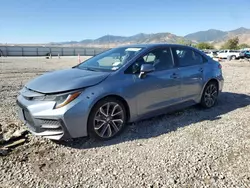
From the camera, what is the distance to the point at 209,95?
565 cm

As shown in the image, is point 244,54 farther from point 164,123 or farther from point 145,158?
point 145,158

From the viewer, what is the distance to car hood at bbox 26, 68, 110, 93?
3.45 metres

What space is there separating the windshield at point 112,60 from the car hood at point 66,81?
1.10ft

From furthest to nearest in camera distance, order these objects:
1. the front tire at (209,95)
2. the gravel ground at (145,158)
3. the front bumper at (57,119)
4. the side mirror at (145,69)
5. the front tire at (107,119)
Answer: the front tire at (209,95) < the side mirror at (145,69) < the front tire at (107,119) < the front bumper at (57,119) < the gravel ground at (145,158)

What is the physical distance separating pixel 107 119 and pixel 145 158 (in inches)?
36.2

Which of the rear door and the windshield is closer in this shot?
the windshield

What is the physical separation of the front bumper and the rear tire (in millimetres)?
3237

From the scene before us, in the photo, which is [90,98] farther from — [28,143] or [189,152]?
[189,152]

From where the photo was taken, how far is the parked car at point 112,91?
338 cm

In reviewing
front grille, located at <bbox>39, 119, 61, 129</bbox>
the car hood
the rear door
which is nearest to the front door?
the rear door

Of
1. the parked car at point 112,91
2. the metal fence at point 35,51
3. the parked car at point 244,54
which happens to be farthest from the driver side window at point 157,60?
the metal fence at point 35,51

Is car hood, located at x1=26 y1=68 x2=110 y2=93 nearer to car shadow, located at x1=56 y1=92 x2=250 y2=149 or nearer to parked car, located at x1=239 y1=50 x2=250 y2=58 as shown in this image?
car shadow, located at x1=56 y1=92 x2=250 y2=149

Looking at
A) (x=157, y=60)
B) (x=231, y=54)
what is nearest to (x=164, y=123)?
(x=157, y=60)

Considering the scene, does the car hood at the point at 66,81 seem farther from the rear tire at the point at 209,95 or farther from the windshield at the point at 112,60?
the rear tire at the point at 209,95
